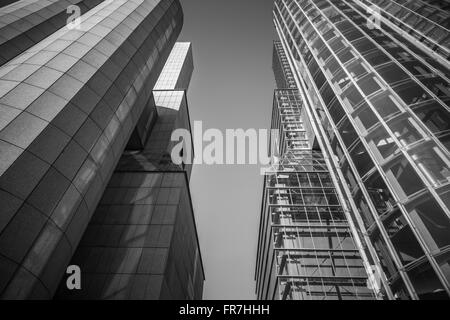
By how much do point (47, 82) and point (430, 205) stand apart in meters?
22.4

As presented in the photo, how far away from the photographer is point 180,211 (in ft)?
73.4

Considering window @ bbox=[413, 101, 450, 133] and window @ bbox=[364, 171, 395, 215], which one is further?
window @ bbox=[364, 171, 395, 215]

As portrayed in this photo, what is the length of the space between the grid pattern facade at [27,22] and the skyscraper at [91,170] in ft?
0.69

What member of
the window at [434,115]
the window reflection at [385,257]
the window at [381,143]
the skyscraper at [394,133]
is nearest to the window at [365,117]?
the skyscraper at [394,133]

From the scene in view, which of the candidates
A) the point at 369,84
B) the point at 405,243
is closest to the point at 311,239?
the point at 405,243

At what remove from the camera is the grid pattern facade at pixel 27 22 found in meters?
20.6

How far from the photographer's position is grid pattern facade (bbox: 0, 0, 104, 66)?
20562 mm

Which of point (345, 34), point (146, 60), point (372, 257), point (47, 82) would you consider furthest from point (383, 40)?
point (47, 82)

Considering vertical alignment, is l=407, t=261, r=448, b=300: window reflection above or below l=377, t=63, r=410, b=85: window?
below

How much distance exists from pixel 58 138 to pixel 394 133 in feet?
66.6

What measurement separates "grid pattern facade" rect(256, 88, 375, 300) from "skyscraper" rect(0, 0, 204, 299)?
31.2ft

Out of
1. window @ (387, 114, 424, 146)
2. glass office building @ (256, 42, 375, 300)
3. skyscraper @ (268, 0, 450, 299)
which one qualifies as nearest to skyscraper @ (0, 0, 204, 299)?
glass office building @ (256, 42, 375, 300)

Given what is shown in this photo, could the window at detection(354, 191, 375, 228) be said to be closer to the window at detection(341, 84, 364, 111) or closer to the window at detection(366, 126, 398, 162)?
the window at detection(366, 126, 398, 162)

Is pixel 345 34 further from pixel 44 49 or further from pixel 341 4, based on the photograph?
pixel 44 49
